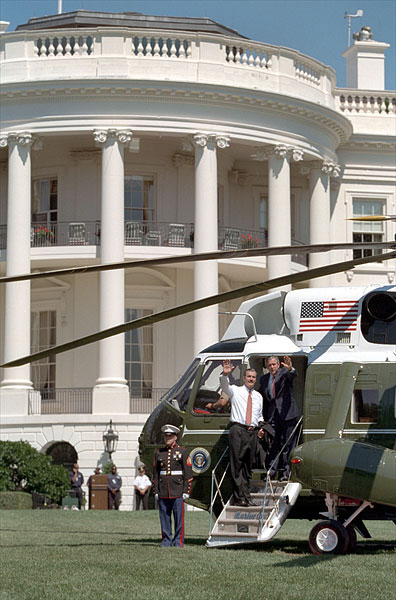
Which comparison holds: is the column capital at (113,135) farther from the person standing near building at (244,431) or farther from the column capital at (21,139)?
the person standing near building at (244,431)

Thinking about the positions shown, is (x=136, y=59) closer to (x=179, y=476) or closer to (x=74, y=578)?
(x=179, y=476)

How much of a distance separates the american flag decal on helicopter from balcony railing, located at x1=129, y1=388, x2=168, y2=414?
23929 millimetres

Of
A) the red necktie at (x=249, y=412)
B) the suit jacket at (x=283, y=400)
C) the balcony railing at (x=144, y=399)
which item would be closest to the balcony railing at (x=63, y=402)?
the balcony railing at (x=144, y=399)

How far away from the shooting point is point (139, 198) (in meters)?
42.5

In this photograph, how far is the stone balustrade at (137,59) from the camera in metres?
39.9

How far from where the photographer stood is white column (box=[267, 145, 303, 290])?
41125mm

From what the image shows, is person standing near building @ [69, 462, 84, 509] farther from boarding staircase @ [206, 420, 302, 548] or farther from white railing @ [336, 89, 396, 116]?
boarding staircase @ [206, 420, 302, 548]

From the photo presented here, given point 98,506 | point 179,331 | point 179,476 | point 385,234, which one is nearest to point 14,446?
point 98,506

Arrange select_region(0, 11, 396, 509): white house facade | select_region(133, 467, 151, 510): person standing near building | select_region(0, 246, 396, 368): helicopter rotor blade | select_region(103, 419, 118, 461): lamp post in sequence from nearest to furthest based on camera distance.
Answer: select_region(0, 246, 396, 368): helicopter rotor blade
select_region(133, 467, 151, 510): person standing near building
select_region(103, 419, 118, 461): lamp post
select_region(0, 11, 396, 509): white house facade

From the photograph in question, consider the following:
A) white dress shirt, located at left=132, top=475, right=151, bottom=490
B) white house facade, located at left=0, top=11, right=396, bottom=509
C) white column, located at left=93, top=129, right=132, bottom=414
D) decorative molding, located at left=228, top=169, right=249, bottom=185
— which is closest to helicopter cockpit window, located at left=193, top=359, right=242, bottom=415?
white dress shirt, located at left=132, top=475, right=151, bottom=490

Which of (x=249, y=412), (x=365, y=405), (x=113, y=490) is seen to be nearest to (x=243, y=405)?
(x=249, y=412)

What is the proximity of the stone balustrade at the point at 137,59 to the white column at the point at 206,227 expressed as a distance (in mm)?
2042

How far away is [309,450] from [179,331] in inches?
1053

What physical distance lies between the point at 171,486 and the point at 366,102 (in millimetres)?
31767
